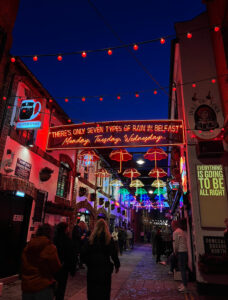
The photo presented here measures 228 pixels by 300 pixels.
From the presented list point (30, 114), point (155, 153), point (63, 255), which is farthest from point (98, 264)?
point (155, 153)

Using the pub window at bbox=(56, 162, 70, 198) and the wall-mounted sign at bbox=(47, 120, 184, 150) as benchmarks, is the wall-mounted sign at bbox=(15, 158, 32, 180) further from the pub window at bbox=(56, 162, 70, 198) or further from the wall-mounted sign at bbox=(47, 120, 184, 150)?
the pub window at bbox=(56, 162, 70, 198)

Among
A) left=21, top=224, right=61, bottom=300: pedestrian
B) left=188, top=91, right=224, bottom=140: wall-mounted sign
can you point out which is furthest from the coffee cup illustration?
left=21, top=224, right=61, bottom=300: pedestrian

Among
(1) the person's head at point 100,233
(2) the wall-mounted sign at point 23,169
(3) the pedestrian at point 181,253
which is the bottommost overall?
(3) the pedestrian at point 181,253

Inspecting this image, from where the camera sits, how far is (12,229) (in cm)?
777

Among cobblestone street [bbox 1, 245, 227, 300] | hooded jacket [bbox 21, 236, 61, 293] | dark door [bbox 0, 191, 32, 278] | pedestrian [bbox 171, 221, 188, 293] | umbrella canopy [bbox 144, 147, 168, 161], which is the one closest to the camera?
hooded jacket [bbox 21, 236, 61, 293]

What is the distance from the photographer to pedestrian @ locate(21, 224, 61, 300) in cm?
289

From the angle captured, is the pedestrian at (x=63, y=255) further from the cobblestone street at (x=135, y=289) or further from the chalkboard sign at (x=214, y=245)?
the chalkboard sign at (x=214, y=245)

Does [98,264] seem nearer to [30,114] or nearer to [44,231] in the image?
[44,231]

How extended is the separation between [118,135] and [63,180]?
5294 mm

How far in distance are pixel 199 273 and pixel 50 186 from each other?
697 cm

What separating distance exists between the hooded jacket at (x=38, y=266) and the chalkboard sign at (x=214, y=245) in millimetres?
5525

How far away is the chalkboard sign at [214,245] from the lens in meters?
6.77

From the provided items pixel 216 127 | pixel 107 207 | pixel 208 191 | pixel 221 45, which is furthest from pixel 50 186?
pixel 107 207

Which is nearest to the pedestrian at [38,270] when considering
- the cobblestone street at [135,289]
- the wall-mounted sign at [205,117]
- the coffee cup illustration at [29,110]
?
the cobblestone street at [135,289]
